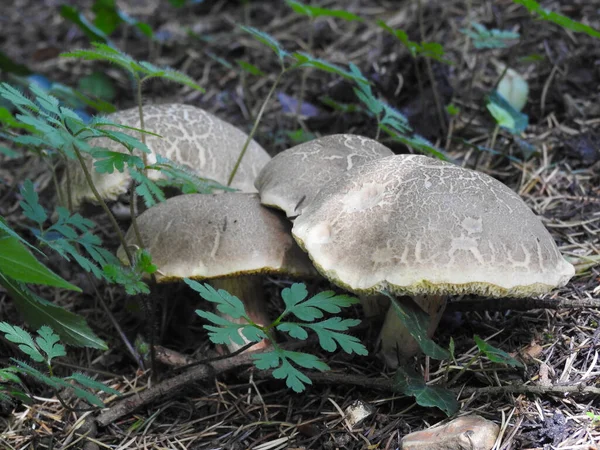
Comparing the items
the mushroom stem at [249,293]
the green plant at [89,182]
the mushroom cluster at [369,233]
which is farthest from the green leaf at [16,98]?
the mushroom stem at [249,293]

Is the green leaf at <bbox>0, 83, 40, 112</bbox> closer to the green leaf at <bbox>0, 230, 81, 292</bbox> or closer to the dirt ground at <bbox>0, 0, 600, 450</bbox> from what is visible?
the green leaf at <bbox>0, 230, 81, 292</bbox>

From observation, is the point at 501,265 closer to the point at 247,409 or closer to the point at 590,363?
the point at 590,363

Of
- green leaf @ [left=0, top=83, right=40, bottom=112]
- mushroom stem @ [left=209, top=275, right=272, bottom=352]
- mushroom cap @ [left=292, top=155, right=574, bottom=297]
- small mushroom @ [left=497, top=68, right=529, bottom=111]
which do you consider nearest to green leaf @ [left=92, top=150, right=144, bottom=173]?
green leaf @ [left=0, top=83, right=40, bottom=112]

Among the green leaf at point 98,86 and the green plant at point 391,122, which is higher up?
the green plant at point 391,122

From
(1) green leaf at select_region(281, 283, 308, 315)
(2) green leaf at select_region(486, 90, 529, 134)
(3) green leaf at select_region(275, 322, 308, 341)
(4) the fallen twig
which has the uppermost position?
(2) green leaf at select_region(486, 90, 529, 134)

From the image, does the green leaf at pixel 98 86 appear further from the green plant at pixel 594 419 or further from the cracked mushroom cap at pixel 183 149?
the green plant at pixel 594 419

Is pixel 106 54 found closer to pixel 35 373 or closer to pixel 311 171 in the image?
pixel 311 171

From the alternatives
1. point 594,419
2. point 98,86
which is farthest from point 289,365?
point 98,86
